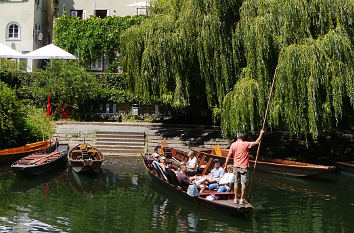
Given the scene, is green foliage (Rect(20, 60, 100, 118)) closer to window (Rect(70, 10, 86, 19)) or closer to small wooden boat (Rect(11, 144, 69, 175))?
window (Rect(70, 10, 86, 19))

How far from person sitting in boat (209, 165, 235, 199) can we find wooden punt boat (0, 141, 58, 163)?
1056 cm

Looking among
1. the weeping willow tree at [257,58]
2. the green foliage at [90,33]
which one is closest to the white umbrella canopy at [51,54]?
the green foliage at [90,33]

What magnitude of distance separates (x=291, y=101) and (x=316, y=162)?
5338mm

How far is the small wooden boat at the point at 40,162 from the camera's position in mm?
17281

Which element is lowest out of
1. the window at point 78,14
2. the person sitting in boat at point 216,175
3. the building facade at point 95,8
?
the person sitting in boat at point 216,175

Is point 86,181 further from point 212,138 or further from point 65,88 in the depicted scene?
point 65,88

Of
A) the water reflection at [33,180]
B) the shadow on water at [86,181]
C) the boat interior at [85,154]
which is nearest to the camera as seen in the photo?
the shadow on water at [86,181]

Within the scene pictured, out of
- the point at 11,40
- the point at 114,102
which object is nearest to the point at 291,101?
the point at 114,102

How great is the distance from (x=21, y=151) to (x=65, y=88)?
26.4 ft

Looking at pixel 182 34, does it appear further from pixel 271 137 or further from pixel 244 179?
pixel 244 179

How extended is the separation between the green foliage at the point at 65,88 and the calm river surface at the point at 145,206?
1046cm

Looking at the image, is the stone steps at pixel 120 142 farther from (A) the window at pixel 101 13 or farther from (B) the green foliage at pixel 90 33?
(A) the window at pixel 101 13

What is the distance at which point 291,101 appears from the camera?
685 inches

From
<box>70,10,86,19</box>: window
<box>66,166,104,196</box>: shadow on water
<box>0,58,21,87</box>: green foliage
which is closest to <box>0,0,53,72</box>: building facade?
<box>70,10,86,19</box>: window
